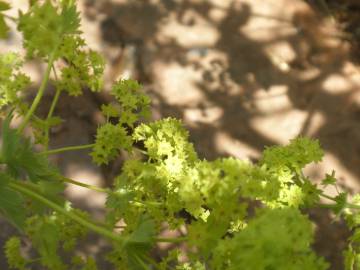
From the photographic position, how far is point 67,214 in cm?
156

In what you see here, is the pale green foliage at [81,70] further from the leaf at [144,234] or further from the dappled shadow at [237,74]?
the dappled shadow at [237,74]

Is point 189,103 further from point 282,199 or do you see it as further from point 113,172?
point 282,199

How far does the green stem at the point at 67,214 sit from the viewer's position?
61.6 inches

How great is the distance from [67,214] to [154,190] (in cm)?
38

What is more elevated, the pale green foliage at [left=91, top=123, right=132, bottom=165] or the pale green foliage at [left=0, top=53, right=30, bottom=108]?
the pale green foliage at [left=0, top=53, right=30, bottom=108]

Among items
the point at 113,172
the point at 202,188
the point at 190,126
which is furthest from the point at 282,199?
the point at 190,126

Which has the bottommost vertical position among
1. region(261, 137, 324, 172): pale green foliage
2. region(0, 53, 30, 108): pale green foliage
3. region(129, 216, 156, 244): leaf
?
region(129, 216, 156, 244): leaf

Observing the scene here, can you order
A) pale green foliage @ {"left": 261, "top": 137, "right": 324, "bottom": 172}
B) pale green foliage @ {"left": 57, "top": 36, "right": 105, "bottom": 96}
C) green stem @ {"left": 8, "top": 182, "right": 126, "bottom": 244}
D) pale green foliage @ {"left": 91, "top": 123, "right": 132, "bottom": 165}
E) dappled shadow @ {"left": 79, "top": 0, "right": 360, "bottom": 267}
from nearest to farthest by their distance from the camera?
green stem @ {"left": 8, "top": 182, "right": 126, "bottom": 244} → pale green foliage @ {"left": 261, "top": 137, "right": 324, "bottom": 172} → pale green foliage @ {"left": 91, "top": 123, "right": 132, "bottom": 165} → pale green foliage @ {"left": 57, "top": 36, "right": 105, "bottom": 96} → dappled shadow @ {"left": 79, "top": 0, "right": 360, "bottom": 267}

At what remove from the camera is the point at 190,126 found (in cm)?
404

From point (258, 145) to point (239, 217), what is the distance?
103 inches

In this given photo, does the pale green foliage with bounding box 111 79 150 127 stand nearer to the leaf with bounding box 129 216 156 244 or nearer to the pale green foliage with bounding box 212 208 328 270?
the leaf with bounding box 129 216 156 244

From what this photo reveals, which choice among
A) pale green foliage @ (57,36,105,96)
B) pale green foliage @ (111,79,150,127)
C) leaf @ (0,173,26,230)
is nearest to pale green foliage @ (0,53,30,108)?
pale green foliage @ (57,36,105,96)

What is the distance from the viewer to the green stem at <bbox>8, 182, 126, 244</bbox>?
1565mm

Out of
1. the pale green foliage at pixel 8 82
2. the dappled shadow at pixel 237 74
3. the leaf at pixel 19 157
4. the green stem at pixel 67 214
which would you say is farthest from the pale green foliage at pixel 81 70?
the dappled shadow at pixel 237 74
